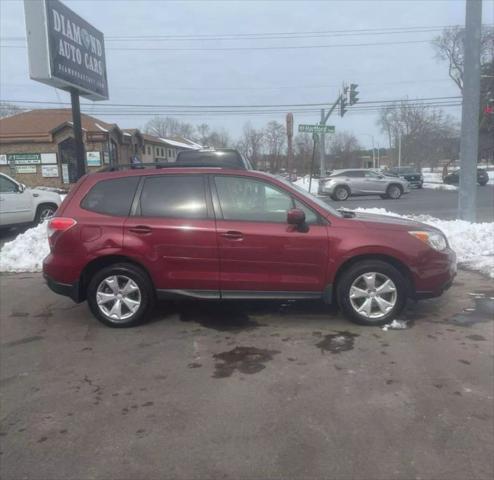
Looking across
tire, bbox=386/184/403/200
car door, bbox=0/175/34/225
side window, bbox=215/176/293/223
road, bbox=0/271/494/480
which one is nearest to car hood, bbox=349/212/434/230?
side window, bbox=215/176/293/223

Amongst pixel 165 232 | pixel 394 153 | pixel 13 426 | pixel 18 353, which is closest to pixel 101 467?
pixel 13 426

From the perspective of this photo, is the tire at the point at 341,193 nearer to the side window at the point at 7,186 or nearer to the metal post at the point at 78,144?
the metal post at the point at 78,144

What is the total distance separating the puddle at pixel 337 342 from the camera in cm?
463

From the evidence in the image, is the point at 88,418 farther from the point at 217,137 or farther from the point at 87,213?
the point at 217,137

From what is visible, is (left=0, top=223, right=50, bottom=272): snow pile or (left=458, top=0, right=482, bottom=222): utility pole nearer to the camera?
(left=0, top=223, right=50, bottom=272): snow pile

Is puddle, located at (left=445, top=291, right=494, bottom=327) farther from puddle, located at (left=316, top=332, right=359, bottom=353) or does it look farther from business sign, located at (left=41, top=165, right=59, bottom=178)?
business sign, located at (left=41, top=165, right=59, bottom=178)

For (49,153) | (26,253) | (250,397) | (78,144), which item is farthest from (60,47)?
(49,153)

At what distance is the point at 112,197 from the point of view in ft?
17.7

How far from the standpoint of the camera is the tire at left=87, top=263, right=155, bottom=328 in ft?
17.3

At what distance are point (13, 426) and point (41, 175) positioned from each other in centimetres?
3088

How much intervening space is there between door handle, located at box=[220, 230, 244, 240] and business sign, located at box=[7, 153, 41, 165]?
2971cm

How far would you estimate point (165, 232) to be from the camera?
5.18 meters

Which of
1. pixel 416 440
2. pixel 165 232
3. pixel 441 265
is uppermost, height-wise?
pixel 165 232

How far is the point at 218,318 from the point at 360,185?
66.8ft
